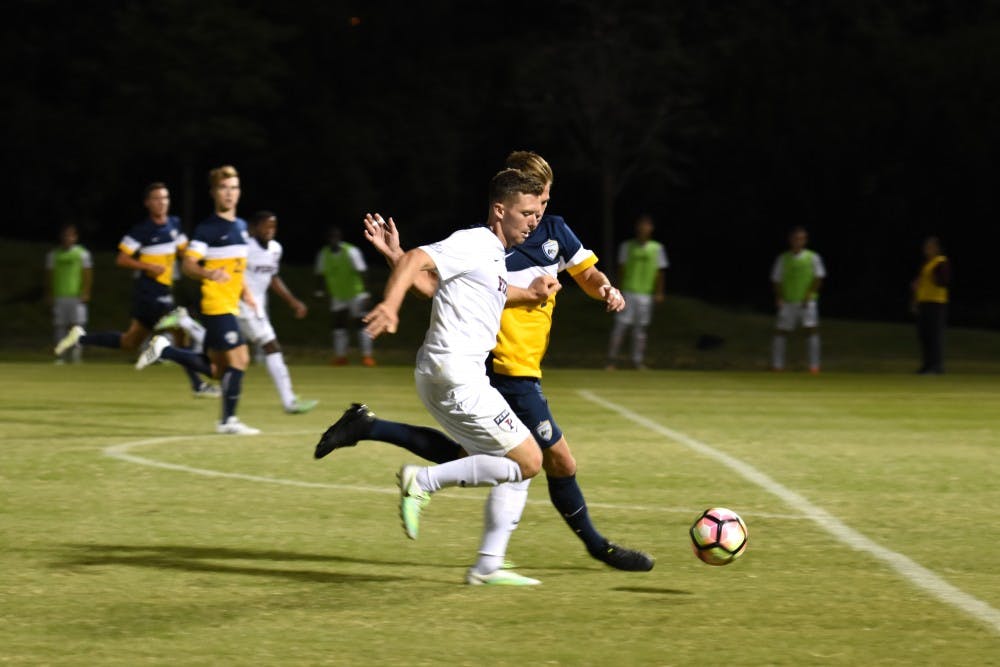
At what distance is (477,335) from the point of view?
6887mm

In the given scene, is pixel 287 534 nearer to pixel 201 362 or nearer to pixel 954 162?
pixel 201 362

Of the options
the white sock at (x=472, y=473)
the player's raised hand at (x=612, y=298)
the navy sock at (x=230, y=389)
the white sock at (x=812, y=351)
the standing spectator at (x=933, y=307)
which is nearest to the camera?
the white sock at (x=472, y=473)

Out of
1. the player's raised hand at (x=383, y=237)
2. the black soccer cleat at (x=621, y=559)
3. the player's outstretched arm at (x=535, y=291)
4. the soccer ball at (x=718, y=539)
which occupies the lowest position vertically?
the black soccer cleat at (x=621, y=559)

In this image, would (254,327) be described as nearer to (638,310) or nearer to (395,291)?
(395,291)

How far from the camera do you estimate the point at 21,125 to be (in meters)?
46.4

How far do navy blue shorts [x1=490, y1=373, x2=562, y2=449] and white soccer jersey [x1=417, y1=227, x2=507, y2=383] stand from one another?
1.78 ft

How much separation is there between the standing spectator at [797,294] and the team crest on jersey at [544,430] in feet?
61.5

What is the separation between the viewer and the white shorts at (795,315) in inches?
1018

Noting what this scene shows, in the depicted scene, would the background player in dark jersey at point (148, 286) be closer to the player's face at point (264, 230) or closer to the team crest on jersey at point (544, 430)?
the player's face at point (264, 230)

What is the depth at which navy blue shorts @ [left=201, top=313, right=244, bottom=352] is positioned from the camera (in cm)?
1366

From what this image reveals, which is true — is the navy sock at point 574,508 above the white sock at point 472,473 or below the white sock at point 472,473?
below

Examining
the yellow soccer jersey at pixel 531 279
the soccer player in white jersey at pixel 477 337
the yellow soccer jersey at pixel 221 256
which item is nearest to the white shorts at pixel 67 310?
the yellow soccer jersey at pixel 221 256

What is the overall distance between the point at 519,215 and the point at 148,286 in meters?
11.9

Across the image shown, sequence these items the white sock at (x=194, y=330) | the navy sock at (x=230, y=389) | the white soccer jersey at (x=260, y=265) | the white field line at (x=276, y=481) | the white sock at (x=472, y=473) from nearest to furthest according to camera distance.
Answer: the white sock at (x=472, y=473)
the white field line at (x=276, y=481)
the navy sock at (x=230, y=389)
the white soccer jersey at (x=260, y=265)
the white sock at (x=194, y=330)
